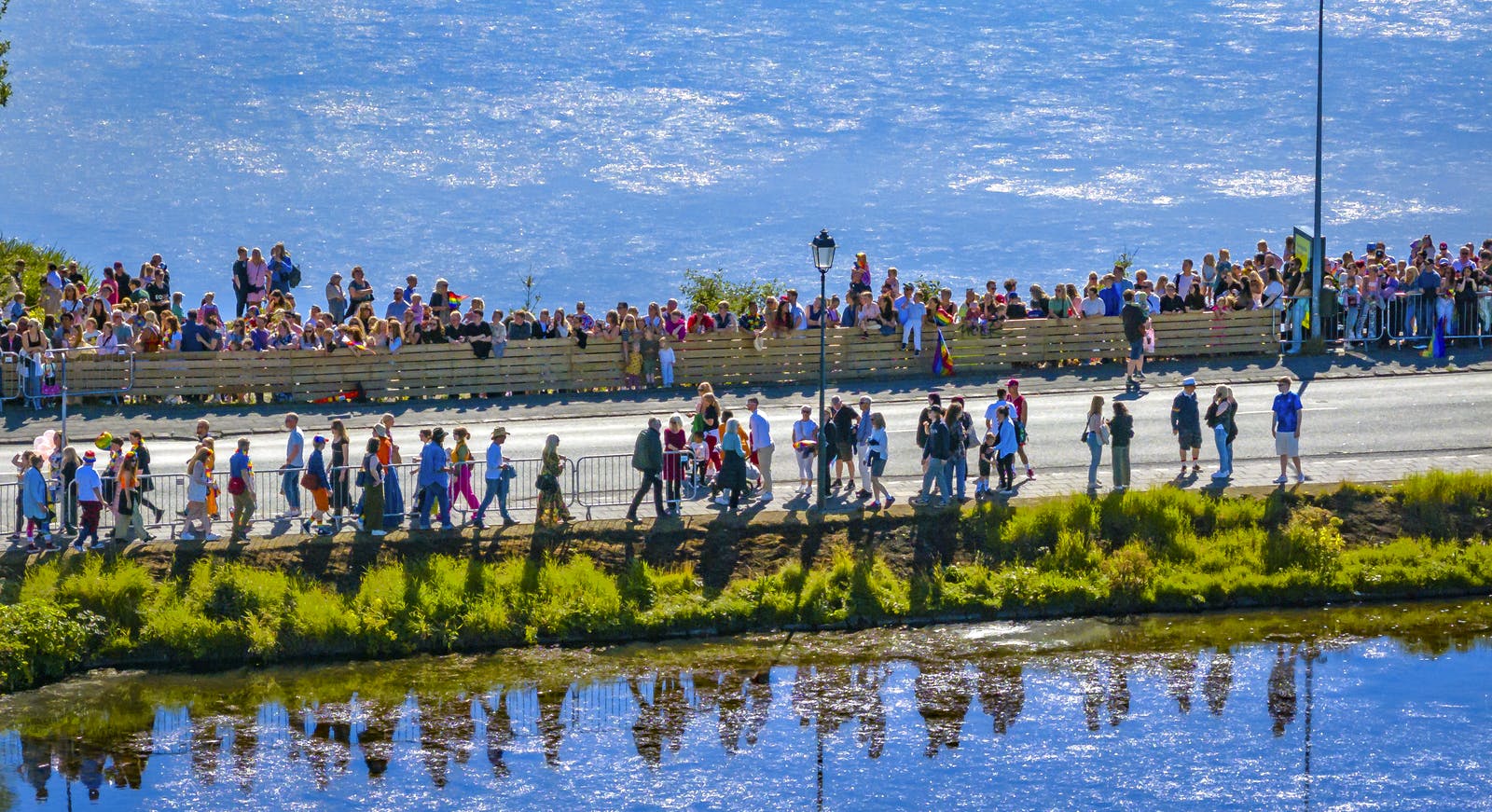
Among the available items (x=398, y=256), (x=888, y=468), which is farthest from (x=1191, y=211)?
(x=888, y=468)

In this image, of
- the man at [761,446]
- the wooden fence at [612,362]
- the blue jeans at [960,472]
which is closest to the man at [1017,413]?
the blue jeans at [960,472]

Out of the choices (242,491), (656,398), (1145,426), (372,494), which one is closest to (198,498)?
(242,491)

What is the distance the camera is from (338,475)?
81.0ft

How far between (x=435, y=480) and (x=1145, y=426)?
1181cm

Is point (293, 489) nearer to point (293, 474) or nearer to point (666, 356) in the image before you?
point (293, 474)

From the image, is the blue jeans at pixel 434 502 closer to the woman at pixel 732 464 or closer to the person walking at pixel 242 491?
the person walking at pixel 242 491

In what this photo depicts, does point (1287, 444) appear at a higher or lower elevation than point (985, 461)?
higher

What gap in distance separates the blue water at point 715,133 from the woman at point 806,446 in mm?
46328

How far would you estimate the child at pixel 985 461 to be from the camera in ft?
86.0

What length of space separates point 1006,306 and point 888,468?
290 inches

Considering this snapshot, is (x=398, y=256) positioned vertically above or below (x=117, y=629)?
above

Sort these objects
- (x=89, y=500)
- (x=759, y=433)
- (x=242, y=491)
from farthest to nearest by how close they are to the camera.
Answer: (x=759, y=433) < (x=242, y=491) < (x=89, y=500)

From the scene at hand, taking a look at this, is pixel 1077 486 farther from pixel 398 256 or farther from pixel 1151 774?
pixel 398 256

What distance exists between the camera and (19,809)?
1964cm
